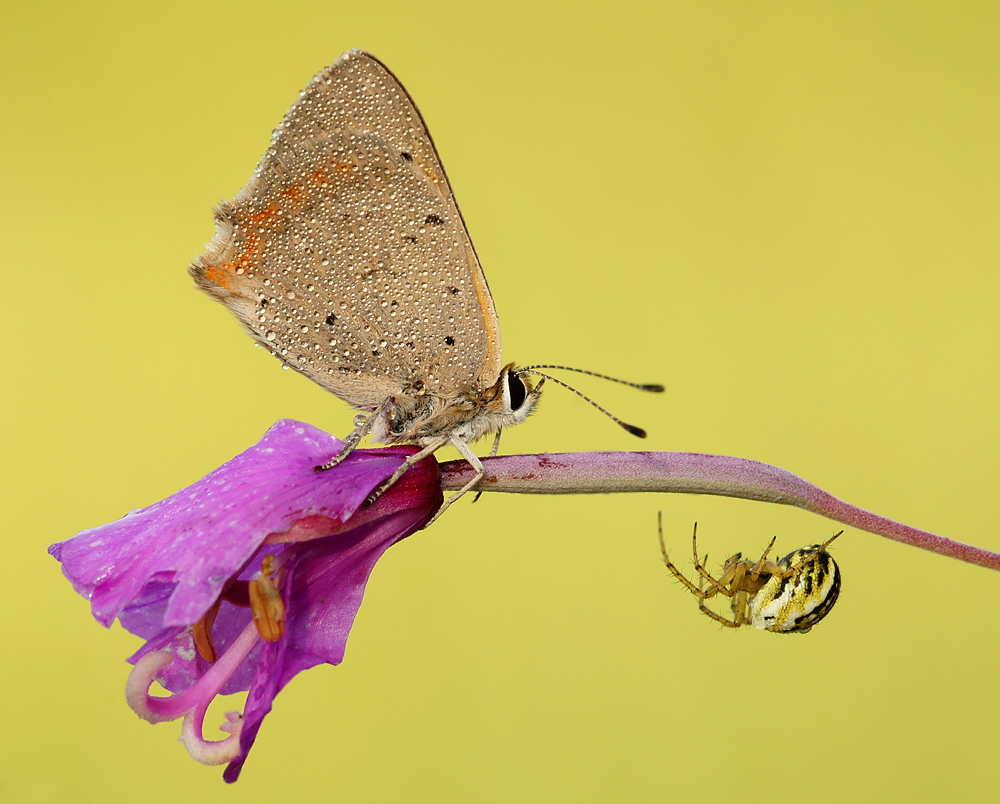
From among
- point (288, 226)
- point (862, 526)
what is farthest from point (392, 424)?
point (862, 526)

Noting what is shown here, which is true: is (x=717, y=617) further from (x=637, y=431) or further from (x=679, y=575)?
(x=637, y=431)

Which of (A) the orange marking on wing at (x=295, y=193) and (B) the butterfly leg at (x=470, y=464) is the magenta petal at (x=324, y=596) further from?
(A) the orange marking on wing at (x=295, y=193)

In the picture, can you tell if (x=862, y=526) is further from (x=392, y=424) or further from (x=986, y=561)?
(x=392, y=424)

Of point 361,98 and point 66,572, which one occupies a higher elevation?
point 361,98

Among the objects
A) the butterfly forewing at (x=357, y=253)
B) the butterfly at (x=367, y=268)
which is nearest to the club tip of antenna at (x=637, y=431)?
the butterfly at (x=367, y=268)

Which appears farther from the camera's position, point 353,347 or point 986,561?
point 353,347

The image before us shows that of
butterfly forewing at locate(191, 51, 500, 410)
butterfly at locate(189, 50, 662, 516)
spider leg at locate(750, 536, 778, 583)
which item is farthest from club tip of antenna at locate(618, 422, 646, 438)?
spider leg at locate(750, 536, 778, 583)
